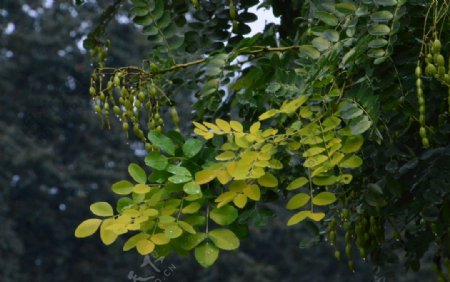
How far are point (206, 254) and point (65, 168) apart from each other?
12905mm

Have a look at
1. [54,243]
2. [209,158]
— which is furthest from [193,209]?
[54,243]

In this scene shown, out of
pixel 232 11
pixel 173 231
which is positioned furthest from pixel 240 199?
pixel 232 11

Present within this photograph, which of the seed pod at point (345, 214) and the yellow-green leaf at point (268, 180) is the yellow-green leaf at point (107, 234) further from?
the seed pod at point (345, 214)

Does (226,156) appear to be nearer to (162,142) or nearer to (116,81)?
(162,142)

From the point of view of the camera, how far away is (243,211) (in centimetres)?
192

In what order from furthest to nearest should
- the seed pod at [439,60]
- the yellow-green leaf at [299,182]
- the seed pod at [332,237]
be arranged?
the seed pod at [332,237] < the yellow-green leaf at [299,182] < the seed pod at [439,60]

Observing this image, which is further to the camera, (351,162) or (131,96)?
(131,96)

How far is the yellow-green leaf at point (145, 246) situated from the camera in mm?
A: 1690

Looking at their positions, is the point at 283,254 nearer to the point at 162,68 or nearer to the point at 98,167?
the point at 98,167

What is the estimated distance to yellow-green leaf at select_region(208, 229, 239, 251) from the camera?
5.76 ft

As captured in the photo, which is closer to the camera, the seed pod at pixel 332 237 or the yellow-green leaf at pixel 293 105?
the yellow-green leaf at pixel 293 105

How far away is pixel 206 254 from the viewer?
175 cm

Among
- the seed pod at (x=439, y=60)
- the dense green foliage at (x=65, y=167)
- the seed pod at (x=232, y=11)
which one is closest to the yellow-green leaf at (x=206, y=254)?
the seed pod at (x=439, y=60)

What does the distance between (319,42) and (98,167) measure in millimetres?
12746
